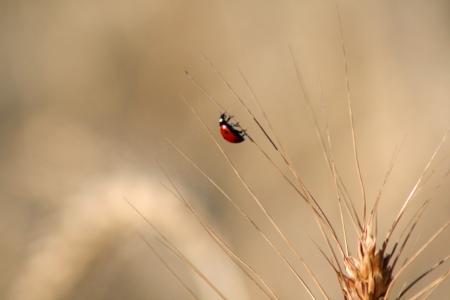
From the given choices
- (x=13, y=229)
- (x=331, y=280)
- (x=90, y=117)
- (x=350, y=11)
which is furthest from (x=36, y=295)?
(x=350, y=11)

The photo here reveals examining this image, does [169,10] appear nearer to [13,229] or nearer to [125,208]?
[125,208]

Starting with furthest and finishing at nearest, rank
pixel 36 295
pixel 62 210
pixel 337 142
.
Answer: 1. pixel 337 142
2. pixel 62 210
3. pixel 36 295

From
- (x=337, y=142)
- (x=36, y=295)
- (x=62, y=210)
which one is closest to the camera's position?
(x=36, y=295)

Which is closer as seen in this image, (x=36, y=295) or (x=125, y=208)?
(x=36, y=295)

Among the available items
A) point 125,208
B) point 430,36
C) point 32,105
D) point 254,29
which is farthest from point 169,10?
point 430,36

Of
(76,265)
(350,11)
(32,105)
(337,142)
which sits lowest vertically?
(337,142)

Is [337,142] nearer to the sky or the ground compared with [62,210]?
nearer to the ground
